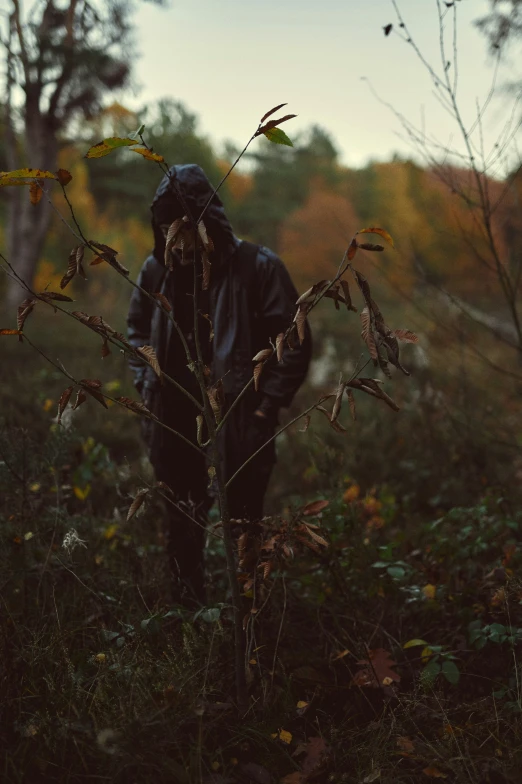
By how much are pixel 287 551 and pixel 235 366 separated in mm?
968

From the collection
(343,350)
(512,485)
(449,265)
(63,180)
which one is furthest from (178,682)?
(449,265)

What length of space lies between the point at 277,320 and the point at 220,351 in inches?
12.5

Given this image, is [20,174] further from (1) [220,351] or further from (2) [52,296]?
(1) [220,351]

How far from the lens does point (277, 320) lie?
110 inches

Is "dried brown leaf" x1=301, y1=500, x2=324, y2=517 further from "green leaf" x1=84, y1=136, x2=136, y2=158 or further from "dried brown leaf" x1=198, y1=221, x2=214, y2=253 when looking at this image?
"green leaf" x1=84, y1=136, x2=136, y2=158

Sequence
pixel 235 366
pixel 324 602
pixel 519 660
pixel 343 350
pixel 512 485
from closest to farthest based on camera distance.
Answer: pixel 519 660, pixel 235 366, pixel 324 602, pixel 512 485, pixel 343 350

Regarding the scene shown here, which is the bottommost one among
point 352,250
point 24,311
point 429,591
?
point 429,591

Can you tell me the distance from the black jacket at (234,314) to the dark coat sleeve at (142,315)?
59 millimetres

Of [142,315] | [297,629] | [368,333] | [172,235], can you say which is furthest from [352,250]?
[297,629]

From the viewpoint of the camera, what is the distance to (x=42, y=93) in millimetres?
10438

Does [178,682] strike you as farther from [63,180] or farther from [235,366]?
[63,180]

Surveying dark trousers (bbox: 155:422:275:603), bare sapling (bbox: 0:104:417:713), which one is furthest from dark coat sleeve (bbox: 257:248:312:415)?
bare sapling (bbox: 0:104:417:713)

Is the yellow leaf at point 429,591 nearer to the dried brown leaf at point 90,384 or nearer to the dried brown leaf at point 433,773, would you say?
the dried brown leaf at point 433,773

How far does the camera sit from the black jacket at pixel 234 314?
107 inches
